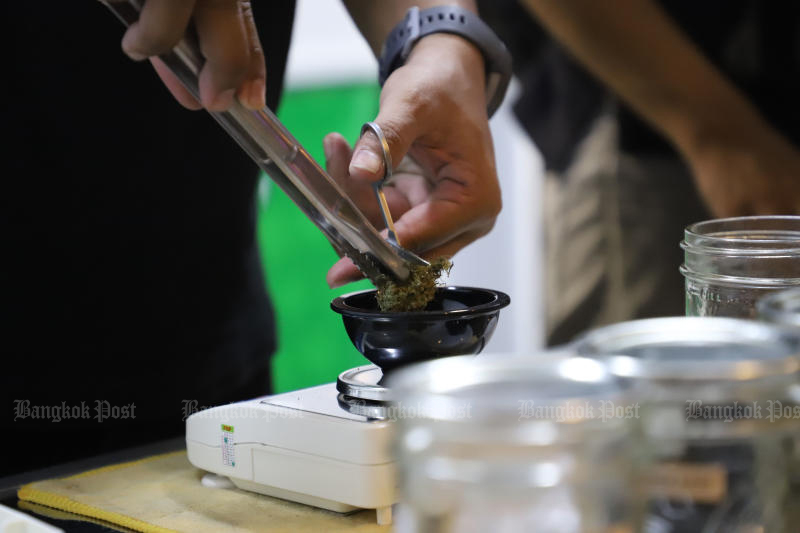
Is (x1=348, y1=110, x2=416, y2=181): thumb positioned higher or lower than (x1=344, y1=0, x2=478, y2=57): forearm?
lower

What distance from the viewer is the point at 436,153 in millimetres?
1064

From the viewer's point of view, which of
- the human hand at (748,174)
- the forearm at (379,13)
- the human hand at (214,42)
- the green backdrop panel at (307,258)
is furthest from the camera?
the green backdrop panel at (307,258)

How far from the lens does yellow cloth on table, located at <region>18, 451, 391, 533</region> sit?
2.50 ft

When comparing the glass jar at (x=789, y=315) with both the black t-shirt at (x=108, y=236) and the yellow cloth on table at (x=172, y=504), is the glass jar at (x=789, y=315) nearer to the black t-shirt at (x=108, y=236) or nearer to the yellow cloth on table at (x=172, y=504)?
the yellow cloth on table at (x=172, y=504)

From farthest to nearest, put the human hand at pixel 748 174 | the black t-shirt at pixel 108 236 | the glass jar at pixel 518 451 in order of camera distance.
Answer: the human hand at pixel 748 174 → the black t-shirt at pixel 108 236 → the glass jar at pixel 518 451

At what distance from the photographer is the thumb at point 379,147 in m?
0.90

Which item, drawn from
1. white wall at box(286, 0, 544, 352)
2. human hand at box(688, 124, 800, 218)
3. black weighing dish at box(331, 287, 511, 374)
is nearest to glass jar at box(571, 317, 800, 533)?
black weighing dish at box(331, 287, 511, 374)

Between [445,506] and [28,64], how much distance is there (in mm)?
827

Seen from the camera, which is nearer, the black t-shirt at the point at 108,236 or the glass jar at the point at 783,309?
the glass jar at the point at 783,309
